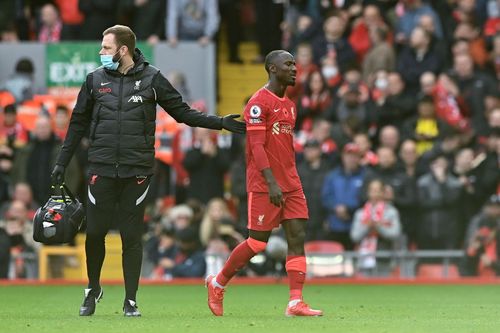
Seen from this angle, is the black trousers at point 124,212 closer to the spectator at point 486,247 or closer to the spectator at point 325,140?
the spectator at point 486,247

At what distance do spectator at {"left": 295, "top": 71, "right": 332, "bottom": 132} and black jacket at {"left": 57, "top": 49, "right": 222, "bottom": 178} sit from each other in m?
9.66

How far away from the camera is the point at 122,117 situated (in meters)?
12.6

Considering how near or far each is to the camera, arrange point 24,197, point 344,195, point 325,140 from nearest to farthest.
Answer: point 344,195
point 24,197
point 325,140

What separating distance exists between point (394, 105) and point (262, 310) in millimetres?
7993

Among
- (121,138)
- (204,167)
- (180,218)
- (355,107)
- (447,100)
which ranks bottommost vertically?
(180,218)

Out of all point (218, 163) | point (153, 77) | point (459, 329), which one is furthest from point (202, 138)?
point (459, 329)

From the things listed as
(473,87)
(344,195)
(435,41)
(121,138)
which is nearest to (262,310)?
(121,138)

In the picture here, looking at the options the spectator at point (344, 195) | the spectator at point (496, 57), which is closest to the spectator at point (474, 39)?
the spectator at point (496, 57)

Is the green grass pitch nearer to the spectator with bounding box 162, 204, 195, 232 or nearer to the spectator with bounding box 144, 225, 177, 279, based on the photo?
the spectator with bounding box 144, 225, 177, 279

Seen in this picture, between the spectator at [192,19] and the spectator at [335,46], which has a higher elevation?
the spectator at [192,19]

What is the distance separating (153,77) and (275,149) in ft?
3.92

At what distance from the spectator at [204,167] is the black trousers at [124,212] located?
8517 millimetres

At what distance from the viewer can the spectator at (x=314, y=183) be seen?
2078cm

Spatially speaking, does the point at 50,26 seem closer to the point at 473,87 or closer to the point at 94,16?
the point at 94,16
